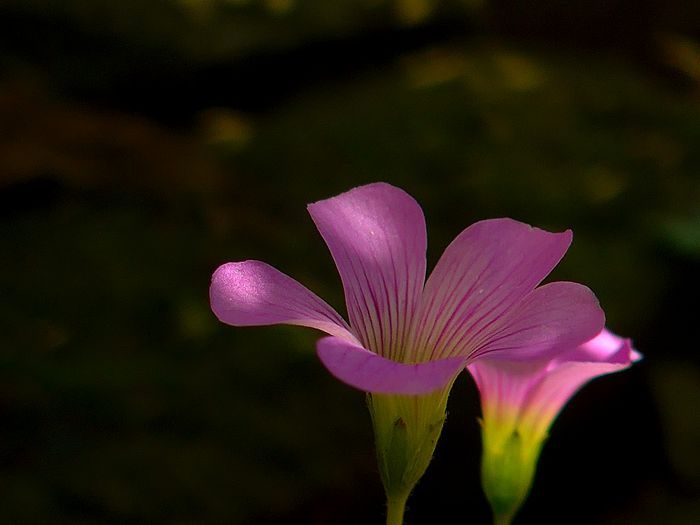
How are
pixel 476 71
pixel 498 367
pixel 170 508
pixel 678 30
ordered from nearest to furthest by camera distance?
pixel 498 367 → pixel 170 508 → pixel 476 71 → pixel 678 30

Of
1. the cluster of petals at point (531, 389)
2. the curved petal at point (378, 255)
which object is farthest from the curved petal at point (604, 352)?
the curved petal at point (378, 255)

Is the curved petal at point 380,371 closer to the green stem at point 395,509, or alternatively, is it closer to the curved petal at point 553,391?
the green stem at point 395,509

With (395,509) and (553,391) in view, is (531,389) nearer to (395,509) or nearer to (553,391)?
(553,391)

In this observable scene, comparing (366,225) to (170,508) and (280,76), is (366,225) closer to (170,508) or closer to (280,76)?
(170,508)

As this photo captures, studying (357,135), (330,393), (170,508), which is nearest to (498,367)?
(170,508)

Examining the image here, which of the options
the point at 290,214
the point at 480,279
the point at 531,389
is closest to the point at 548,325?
the point at 480,279

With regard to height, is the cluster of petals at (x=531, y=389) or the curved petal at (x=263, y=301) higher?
the curved petal at (x=263, y=301)
